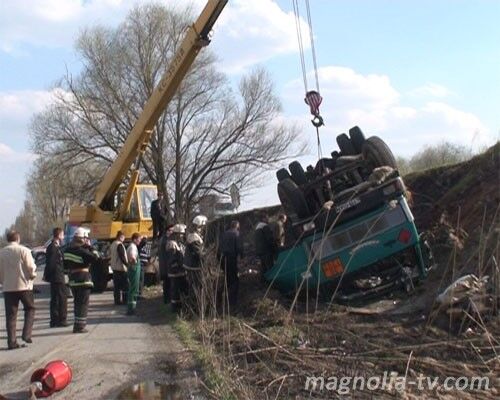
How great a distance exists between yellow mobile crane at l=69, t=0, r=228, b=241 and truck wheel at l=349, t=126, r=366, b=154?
17.1ft

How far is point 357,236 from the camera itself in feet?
37.9

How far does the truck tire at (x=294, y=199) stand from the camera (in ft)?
39.2

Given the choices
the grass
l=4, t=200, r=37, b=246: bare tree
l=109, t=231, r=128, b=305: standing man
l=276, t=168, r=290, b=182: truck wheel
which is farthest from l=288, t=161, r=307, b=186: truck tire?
l=4, t=200, r=37, b=246: bare tree

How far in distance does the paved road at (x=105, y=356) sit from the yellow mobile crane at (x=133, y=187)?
6707 millimetres

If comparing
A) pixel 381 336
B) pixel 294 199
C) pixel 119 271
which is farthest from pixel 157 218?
pixel 381 336

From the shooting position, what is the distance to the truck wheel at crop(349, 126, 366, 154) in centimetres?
1326

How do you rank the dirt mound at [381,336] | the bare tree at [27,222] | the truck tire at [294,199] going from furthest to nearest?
the bare tree at [27,222], the truck tire at [294,199], the dirt mound at [381,336]

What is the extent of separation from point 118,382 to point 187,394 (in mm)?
1014

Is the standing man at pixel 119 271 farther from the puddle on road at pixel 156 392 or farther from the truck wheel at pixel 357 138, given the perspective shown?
the puddle on road at pixel 156 392

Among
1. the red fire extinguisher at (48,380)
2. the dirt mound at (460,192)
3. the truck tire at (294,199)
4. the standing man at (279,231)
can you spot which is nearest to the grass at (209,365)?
the red fire extinguisher at (48,380)

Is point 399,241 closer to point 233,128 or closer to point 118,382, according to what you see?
point 118,382

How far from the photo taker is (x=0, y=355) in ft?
32.9

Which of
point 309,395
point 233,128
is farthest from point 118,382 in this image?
point 233,128

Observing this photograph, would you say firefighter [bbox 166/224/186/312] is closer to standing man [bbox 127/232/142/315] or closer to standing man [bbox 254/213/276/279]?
standing man [bbox 127/232/142/315]
